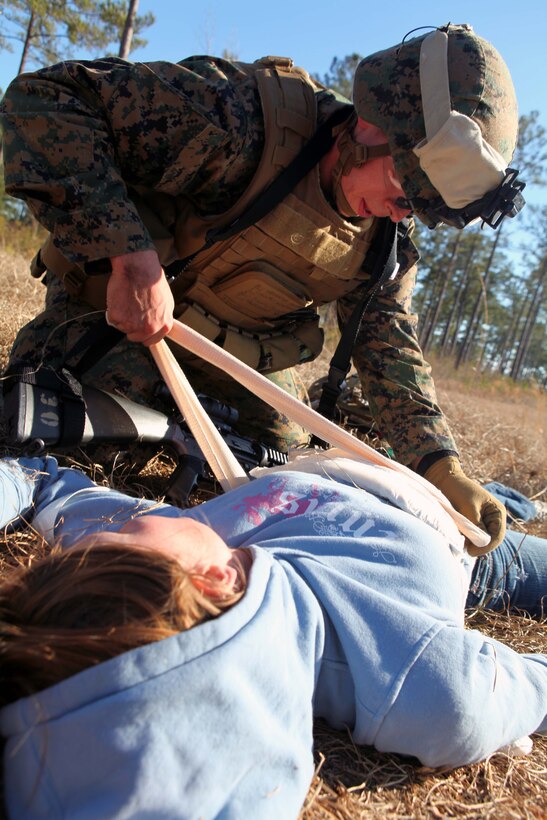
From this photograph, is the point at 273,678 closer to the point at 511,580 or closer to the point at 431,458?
the point at 511,580

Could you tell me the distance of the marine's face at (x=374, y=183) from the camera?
250cm

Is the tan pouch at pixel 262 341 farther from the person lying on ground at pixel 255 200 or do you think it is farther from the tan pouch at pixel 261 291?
the tan pouch at pixel 261 291

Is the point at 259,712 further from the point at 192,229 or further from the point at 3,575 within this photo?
the point at 192,229

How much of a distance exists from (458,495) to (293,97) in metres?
1.77

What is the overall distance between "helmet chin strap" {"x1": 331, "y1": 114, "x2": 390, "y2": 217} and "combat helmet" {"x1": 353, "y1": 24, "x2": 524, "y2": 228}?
111 mm

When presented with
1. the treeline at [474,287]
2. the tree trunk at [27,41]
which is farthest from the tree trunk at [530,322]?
the tree trunk at [27,41]

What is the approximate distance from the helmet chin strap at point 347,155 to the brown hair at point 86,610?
196cm

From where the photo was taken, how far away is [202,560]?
1233 mm

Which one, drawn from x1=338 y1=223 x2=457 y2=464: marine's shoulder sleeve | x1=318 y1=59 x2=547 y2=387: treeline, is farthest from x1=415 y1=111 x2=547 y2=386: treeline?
x1=338 y1=223 x2=457 y2=464: marine's shoulder sleeve

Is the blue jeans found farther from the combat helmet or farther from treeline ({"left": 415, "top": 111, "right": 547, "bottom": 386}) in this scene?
treeline ({"left": 415, "top": 111, "right": 547, "bottom": 386})

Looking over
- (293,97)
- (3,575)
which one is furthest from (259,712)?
(293,97)

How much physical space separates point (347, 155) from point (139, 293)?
1.10m

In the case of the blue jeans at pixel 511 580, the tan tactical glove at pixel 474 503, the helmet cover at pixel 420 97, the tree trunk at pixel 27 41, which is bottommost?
the blue jeans at pixel 511 580

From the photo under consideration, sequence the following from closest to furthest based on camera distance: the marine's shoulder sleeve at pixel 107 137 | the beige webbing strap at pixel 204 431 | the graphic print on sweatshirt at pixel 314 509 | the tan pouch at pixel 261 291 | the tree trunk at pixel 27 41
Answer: the graphic print on sweatshirt at pixel 314 509, the beige webbing strap at pixel 204 431, the marine's shoulder sleeve at pixel 107 137, the tan pouch at pixel 261 291, the tree trunk at pixel 27 41
